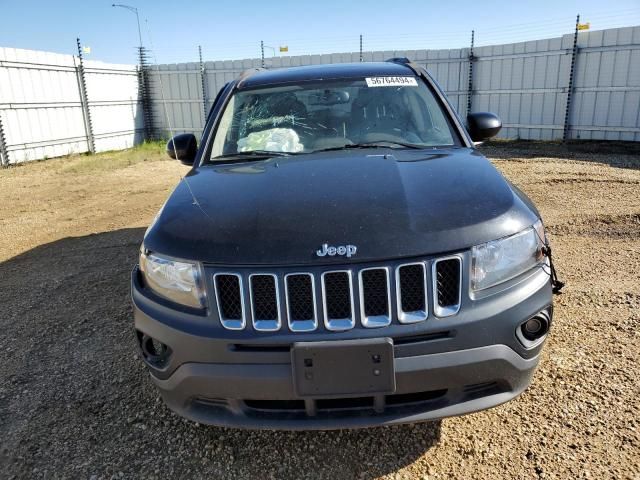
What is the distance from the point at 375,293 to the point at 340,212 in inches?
15.7

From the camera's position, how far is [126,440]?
2.50 meters

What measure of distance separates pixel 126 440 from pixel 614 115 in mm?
13519

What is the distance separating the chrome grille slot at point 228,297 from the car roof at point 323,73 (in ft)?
6.69

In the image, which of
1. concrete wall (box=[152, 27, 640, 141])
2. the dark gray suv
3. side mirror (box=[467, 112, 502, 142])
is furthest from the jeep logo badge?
concrete wall (box=[152, 27, 640, 141])

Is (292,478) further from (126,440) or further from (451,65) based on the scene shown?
(451,65)

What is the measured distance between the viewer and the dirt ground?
2.25 metres

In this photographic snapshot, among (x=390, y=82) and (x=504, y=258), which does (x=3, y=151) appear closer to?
(x=390, y=82)

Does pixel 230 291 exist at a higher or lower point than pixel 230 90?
lower

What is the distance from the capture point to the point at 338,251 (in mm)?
1896

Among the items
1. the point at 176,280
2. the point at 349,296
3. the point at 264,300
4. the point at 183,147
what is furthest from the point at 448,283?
the point at 183,147

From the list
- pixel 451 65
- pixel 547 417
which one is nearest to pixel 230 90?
pixel 547 417

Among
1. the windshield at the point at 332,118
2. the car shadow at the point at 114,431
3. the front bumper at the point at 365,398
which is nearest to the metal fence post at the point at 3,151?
the car shadow at the point at 114,431

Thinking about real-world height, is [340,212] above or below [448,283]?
above

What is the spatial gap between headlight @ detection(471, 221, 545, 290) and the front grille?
0.09 m
